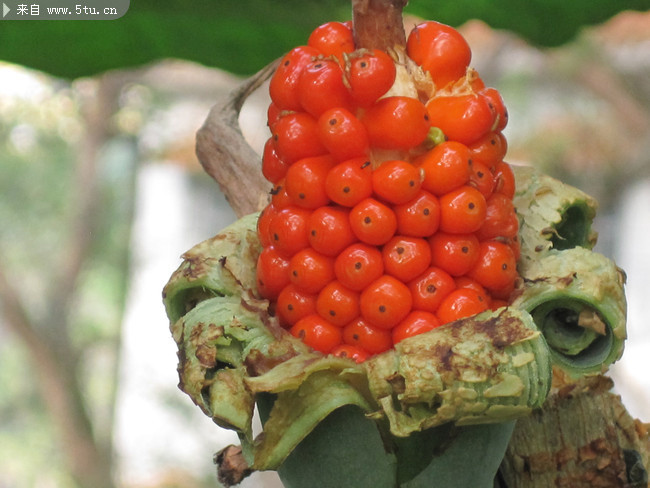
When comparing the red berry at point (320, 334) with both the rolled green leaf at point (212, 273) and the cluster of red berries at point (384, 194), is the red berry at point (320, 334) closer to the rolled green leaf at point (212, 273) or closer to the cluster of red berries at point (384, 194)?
the cluster of red berries at point (384, 194)

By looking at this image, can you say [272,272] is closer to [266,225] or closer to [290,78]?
[266,225]

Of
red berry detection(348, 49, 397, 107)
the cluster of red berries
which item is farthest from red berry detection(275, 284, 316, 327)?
red berry detection(348, 49, 397, 107)

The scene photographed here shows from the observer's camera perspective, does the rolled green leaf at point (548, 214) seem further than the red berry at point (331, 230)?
Yes

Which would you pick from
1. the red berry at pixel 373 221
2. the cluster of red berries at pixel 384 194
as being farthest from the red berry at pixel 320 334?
the red berry at pixel 373 221

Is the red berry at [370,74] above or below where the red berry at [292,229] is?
above

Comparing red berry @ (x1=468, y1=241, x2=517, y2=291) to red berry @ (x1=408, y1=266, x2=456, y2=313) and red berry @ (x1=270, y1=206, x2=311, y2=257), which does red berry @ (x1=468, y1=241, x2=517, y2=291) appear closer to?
red berry @ (x1=408, y1=266, x2=456, y2=313)
